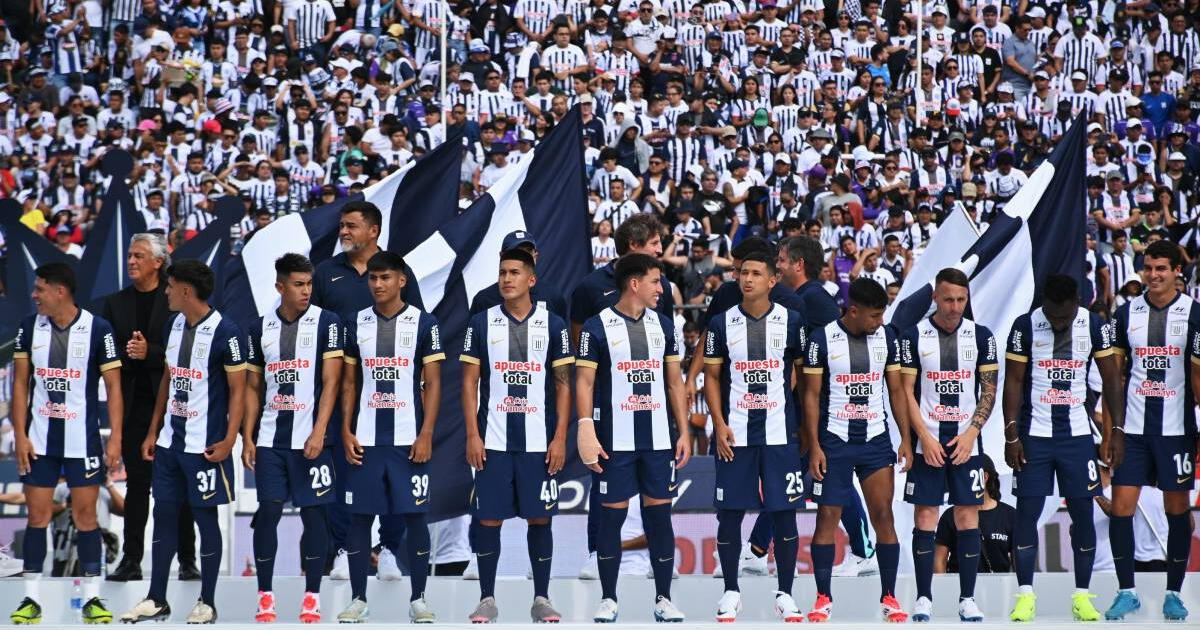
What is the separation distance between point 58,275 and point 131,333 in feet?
2.25

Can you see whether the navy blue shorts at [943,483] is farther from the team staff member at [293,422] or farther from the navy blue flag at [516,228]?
the team staff member at [293,422]

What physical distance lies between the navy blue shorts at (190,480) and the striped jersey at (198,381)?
0.06 m

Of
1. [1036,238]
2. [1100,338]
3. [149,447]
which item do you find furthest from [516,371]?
[1036,238]

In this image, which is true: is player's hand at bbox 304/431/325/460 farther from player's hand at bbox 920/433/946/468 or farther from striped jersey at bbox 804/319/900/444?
player's hand at bbox 920/433/946/468

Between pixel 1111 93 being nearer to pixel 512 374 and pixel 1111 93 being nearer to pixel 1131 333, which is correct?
pixel 1131 333

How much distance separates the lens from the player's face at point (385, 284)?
9445 mm

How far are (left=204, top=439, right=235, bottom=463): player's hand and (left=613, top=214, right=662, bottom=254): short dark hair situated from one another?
8.69ft

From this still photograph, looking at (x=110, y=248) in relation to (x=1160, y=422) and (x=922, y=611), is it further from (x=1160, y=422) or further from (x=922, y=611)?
(x=1160, y=422)

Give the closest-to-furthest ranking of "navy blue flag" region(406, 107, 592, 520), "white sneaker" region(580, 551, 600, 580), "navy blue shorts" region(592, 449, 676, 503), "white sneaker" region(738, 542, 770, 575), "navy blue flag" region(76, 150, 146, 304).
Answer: "navy blue shorts" region(592, 449, 676, 503) < "white sneaker" region(580, 551, 600, 580) < "white sneaker" region(738, 542, 770, 575) < "navy blue flag" region(406, 107, 592, 520) < "navy blue flag" region(76, 150, 146, 304)

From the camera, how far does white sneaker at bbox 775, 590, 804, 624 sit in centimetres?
940

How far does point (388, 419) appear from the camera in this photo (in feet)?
Answer: 30.9

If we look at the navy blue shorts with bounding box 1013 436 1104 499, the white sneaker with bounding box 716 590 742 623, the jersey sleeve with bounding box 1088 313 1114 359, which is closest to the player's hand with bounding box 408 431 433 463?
the white sneaker with bounding box 716 590 742 623

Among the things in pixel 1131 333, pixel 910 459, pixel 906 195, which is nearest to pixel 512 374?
pixel 910 459

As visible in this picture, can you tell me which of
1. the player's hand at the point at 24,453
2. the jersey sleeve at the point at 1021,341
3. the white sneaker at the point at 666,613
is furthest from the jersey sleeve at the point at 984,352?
the player's hand at the point at 24,453
